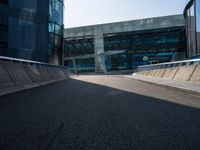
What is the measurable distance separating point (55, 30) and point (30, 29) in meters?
5.53

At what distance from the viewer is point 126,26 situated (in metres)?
46.9

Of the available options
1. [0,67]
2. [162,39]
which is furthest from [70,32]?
[0,67]

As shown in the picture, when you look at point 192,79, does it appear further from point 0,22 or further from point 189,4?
point 189,4

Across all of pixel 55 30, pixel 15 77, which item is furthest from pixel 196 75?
pixel 55 30

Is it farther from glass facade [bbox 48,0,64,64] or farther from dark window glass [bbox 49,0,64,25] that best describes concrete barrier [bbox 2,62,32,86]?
dark window glass [bbox 49,0,64,25]

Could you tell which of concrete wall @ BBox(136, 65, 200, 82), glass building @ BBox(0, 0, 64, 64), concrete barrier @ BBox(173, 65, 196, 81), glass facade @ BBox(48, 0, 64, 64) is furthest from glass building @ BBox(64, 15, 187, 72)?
concrete barrier @ BBox(173, 65, 196, 81)

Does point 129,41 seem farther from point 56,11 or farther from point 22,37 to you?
point 22,37

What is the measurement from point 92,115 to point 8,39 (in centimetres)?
1870

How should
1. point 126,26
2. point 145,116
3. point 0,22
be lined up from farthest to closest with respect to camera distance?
point 126,26 < point 0,22 < point 145,116

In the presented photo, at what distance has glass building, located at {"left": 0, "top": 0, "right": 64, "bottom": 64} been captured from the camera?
19.0m

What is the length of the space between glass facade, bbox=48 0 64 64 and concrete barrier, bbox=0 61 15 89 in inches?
679

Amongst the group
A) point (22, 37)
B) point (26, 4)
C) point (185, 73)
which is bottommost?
point (185, 73)

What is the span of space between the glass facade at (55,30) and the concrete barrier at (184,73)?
17.7 meters

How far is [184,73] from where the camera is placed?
41.1 feet
